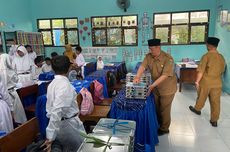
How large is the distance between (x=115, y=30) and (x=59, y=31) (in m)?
2.17

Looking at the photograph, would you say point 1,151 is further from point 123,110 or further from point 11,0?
point 11,0

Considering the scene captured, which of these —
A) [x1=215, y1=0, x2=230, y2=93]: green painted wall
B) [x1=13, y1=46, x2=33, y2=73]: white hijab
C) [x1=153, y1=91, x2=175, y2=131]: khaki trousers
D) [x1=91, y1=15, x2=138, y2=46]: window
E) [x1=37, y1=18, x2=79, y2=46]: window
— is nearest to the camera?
[x1=153, y1=91, x2=175, y2=131]: khaki trousers

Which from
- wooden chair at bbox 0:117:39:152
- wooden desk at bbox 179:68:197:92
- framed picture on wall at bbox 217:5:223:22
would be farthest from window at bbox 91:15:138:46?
wooden chair at bbox 0:117:39:152

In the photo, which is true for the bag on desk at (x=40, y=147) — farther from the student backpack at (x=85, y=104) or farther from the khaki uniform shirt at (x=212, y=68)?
the khaki uniform shirt at (x=212, y=68)

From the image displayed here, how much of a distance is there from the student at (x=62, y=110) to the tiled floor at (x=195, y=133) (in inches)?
54.4

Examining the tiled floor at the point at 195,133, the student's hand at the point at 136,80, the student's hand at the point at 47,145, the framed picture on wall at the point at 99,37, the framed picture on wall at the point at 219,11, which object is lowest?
the tiled floor at the point at 195,133

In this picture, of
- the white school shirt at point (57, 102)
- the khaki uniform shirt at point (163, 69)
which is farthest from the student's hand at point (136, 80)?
the white school shirt at point (57, 102)

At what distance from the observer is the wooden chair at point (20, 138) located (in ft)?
4.39

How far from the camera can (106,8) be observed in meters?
6.69

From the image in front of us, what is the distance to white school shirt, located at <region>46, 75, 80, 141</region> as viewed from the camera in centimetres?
143

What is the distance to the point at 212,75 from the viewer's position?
3.11 metres

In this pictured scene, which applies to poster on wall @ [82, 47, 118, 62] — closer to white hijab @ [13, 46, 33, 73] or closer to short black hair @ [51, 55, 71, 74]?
white hijab @ [13, 46, 33, 73]

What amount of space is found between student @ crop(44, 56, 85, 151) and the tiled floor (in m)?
1.38

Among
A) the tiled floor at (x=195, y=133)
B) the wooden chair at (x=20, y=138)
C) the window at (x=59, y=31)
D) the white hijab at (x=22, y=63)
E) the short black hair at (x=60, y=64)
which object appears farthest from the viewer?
the window at (x=59, y=31)
